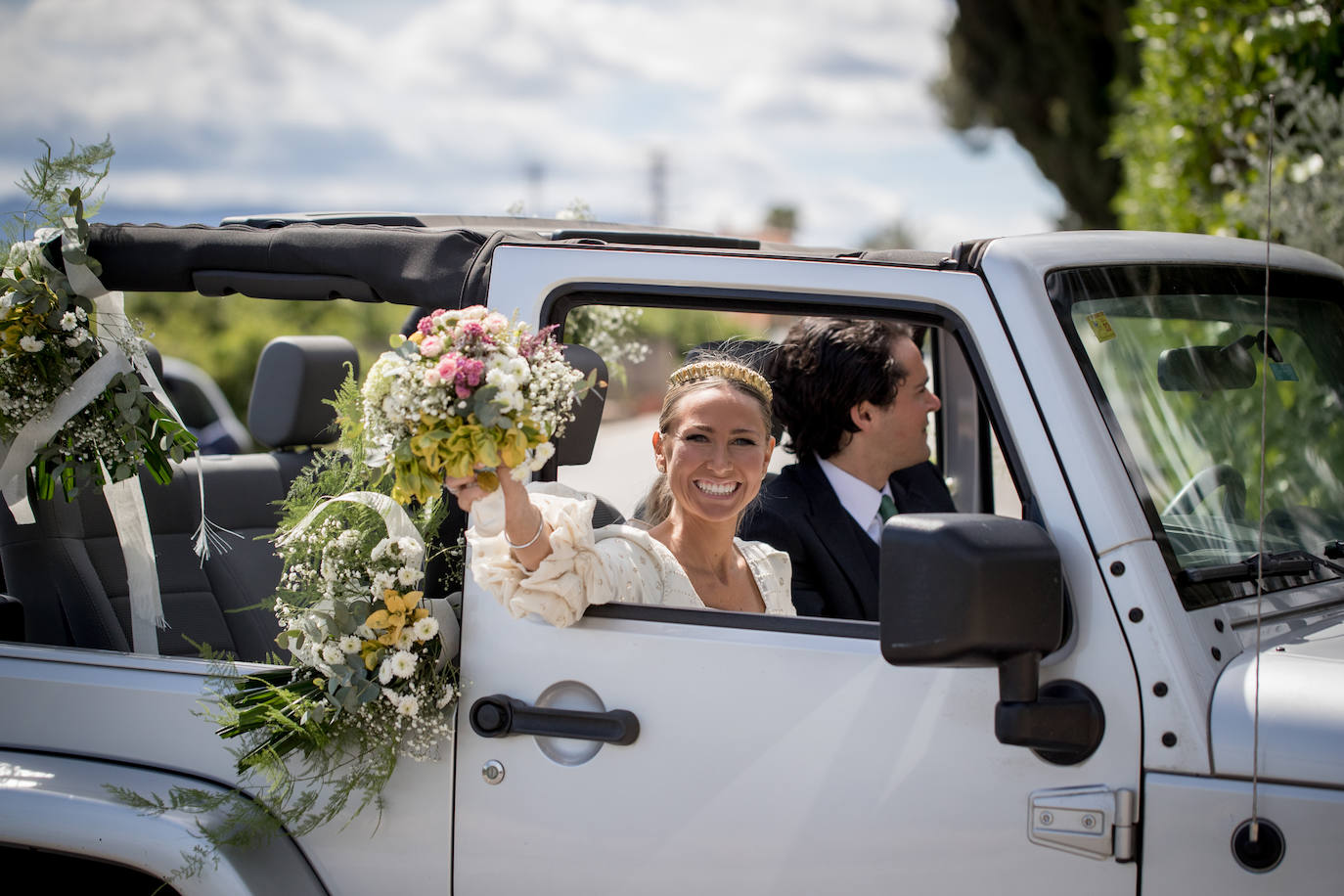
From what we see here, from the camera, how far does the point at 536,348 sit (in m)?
1.95

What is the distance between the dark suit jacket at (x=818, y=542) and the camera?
9.51 feet

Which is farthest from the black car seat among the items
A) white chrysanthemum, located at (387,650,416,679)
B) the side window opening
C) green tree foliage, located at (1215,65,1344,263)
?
green tree foliage, located at (1215,65,1344,263)

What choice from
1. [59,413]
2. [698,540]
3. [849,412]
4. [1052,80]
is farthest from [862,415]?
[1052,80]

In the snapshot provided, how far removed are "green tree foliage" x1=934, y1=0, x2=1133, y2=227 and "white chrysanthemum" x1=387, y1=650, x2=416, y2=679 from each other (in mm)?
13754

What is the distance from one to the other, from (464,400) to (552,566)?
329 mm

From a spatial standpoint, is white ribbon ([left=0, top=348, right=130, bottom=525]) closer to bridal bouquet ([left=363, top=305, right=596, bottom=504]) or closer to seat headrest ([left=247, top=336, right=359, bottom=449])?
bridal bouquet ([left=363, top=305, right=596, bottom=504])

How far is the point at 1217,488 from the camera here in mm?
2373

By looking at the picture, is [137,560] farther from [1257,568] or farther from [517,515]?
[1257,568]

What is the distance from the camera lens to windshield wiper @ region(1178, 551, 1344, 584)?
6.56ft

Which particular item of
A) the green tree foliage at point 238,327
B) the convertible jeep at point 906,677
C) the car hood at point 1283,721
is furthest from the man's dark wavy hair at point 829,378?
the green tree foliage at point 238,327

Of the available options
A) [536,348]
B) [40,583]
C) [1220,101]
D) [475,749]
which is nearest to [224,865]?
[475,749]

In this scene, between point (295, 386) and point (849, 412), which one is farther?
point (295, 386)

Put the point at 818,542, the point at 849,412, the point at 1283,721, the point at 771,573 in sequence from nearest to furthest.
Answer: the point at 1283,721 < the point at 771,573 < the point at 818,542 < the point at 849,412

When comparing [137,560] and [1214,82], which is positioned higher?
[1214,82]
